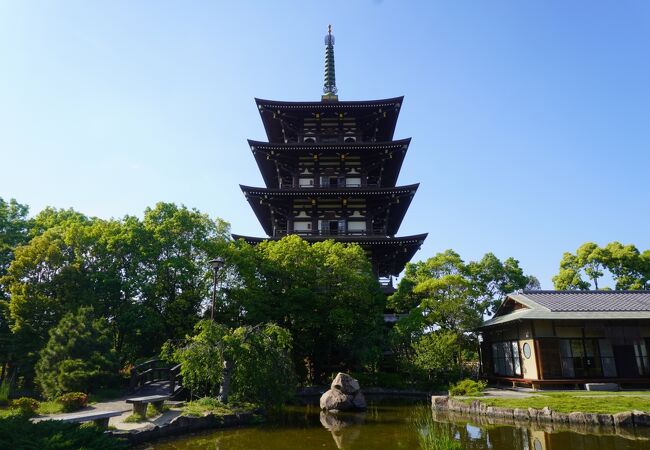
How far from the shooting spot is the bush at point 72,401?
1345 centimetres

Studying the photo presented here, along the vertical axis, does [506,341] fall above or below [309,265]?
below

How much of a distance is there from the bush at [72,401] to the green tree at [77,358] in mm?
2122

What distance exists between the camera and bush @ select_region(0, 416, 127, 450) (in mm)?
7344

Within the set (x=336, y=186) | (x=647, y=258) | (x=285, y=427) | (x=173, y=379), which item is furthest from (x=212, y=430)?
(x=647, y=258)

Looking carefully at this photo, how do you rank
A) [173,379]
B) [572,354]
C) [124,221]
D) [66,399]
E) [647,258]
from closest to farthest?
[66,399] < [173,379] < [572,354] < [124,221] < [647,258]

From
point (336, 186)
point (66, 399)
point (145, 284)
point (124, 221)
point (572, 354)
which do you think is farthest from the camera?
point (336, 186)

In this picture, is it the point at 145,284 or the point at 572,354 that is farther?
the point at 145,284

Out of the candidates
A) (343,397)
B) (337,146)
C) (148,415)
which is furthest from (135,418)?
(337,146)

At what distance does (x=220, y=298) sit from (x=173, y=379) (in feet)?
19.3

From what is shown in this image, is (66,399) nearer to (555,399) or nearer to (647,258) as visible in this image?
(555,399)

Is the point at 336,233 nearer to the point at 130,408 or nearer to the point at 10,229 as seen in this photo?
the point at 130,408

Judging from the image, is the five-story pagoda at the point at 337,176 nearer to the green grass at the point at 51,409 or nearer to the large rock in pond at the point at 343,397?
the large rock in pond at the point at 343,397

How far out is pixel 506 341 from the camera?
22.0 meters

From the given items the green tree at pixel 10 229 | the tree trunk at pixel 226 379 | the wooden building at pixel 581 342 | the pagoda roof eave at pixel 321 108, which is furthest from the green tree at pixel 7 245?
the wooden building at pixel 581 342
